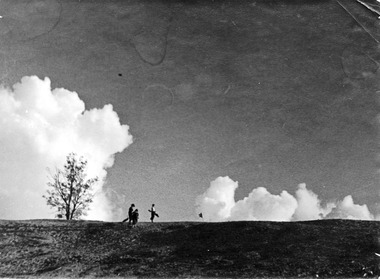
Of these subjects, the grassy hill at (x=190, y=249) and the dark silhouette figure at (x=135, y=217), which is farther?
the dark silhouette figure at (x=135, y=217)

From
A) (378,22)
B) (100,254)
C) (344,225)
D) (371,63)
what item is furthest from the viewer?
(344,225)

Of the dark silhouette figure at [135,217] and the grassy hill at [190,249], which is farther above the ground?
the dark silhouette figure at [135,217]

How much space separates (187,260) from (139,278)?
2708mm

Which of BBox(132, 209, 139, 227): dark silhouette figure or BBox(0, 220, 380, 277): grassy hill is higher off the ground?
BBox(132, 209, 139, 227): dark silhouette figure

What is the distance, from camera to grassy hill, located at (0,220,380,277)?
1566 centimetres

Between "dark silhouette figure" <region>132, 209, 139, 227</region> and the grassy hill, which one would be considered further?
"dark silhouette figure" <region>132, 209, 139, 227</region>

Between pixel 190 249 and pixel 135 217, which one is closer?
pixel 190 249

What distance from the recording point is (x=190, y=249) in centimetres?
1825

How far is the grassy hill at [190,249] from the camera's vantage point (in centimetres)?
1566

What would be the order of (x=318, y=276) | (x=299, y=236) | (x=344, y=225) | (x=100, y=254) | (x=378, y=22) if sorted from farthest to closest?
(x=344, y=225) → (x=299, y=236) → (x=100, y=254) → (x=318, y=276) → (x=378, y=22)

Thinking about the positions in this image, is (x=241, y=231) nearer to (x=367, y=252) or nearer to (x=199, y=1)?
(x=367, y=252)

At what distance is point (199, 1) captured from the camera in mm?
11961

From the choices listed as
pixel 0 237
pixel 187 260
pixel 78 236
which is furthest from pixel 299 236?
pixel 0 237

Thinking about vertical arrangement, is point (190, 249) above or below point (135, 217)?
below
